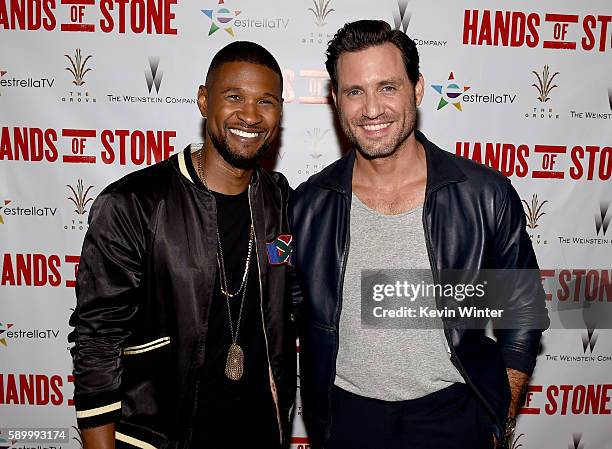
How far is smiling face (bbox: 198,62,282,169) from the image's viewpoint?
1802mm

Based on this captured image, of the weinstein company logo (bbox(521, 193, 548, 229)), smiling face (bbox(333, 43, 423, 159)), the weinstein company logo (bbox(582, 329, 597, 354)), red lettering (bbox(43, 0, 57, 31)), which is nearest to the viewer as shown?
smiling face (bbox(333, 43, 423, 159))

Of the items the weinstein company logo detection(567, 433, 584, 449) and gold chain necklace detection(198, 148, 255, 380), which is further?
the weinstein company logo detection(567, 433, 584, 449)

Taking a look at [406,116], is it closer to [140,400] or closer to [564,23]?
[140,400]

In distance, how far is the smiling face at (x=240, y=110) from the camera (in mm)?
1802

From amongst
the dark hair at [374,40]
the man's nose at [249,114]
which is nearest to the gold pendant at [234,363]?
the man's nose at [249,114]

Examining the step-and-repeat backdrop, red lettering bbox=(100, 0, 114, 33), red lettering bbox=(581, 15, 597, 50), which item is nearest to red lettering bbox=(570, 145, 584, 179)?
the step-and-repeat backdrop

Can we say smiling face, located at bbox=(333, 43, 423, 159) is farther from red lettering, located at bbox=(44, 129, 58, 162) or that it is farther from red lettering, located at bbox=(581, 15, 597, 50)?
red lettering, located at bbox=(44, 129, 58, 162)

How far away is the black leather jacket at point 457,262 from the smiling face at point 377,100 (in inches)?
5.9

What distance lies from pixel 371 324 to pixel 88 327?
959 millimetres

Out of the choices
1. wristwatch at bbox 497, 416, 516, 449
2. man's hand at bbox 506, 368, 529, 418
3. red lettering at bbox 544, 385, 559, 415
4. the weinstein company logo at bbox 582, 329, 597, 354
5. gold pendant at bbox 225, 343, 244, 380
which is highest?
gold pendant at bbox 225, 343, 244, 380

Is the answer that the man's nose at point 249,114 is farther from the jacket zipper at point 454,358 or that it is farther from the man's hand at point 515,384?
the man's hand at point 515,384

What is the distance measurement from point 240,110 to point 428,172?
0.73 m

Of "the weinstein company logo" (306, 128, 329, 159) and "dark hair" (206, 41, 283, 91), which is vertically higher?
"dark hair" (206, 41, 283, 91)

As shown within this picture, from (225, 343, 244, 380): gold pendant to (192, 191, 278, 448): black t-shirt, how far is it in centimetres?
2
